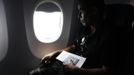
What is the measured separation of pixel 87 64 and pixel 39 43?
1.31ft

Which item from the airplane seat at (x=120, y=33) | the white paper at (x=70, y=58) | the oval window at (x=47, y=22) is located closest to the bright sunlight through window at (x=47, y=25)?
the oval window at (x=47, y=22)

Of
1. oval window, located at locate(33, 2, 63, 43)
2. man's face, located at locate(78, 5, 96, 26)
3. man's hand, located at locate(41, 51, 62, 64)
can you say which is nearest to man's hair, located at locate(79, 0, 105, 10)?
man's face, located at locate(78, 5, 96, 26)

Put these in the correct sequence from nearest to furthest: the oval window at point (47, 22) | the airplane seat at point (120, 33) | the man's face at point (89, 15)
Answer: the airplane seat at point (120, 33)
the man's face at point (89, 15)
the oval window at point (47, 22)

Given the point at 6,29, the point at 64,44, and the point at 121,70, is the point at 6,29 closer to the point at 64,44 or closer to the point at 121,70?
the point at 64,44

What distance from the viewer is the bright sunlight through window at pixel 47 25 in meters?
1.72

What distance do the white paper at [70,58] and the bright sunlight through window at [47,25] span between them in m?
0.15

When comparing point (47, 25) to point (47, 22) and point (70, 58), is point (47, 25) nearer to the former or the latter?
point (47, 22)

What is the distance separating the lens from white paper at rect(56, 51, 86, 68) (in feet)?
5.13

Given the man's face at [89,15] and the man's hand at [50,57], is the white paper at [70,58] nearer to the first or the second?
the man's hand at [50,57]

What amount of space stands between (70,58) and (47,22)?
0.30 metres

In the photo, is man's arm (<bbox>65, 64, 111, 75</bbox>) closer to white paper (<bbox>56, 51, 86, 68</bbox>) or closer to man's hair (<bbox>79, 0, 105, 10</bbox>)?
white paper (<bbox>56, 51, 86, 68</bbox>)

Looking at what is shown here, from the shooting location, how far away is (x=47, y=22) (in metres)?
1.75

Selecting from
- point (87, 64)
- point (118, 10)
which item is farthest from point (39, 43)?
point (118, 10)

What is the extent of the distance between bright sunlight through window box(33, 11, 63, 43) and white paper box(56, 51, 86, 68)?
0.15 metres
